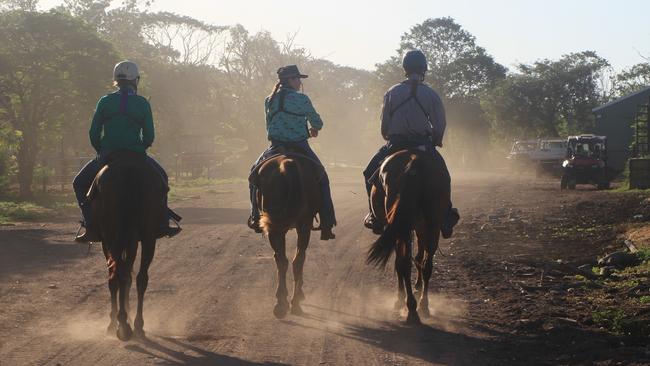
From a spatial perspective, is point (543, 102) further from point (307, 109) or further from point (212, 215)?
point (307, 109)

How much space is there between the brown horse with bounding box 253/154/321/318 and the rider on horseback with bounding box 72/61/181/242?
3.80 feet

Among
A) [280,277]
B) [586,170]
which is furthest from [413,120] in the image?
[586,170]

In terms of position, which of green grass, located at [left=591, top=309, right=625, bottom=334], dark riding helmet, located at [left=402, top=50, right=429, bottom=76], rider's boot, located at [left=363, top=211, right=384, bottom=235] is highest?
dark riding helmet, located at [left=402, top=50, right=429, bottom=76]

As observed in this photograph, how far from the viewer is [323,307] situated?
1025 cm

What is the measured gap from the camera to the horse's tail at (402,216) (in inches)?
362

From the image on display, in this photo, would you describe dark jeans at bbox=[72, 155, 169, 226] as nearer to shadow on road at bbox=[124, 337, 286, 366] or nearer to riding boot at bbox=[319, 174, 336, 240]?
shadow on road at bbox=[124, 337, 286, 366]

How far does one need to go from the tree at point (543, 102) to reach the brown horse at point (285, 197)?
72.3 metres

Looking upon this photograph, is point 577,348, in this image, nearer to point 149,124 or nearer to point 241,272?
point 149,124

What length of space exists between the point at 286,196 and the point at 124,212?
1.92 metres

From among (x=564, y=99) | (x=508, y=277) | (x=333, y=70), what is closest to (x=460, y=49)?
(x=564, y=99)

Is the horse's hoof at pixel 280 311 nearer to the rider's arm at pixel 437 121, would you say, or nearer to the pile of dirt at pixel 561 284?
the pile of dirt at pixel 561 284

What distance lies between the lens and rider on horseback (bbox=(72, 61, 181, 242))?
9211 millimetres

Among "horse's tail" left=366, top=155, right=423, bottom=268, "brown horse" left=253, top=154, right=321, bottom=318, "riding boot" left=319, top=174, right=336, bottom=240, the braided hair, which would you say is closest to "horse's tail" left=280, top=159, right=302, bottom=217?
"brown horse" left=253, top=154, right=321, bottom=318

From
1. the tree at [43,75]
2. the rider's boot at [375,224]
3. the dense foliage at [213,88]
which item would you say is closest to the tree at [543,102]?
the dense foliage at [213,88]
